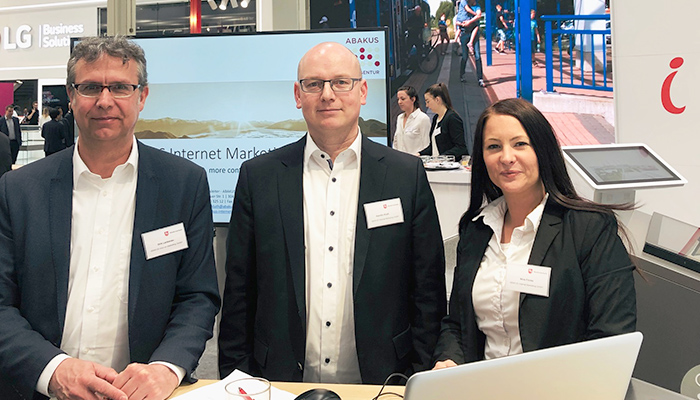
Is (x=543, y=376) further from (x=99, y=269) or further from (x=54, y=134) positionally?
(x=54, y=134)

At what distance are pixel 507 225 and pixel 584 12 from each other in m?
7.28

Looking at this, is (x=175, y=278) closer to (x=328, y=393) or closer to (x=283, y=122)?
(x=328, y=393)

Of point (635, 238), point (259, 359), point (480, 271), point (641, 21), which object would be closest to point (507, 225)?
point (480, 271)

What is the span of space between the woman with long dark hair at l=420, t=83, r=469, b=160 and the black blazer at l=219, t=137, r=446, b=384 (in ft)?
14.8

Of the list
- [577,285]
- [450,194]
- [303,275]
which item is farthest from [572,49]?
[303,275]

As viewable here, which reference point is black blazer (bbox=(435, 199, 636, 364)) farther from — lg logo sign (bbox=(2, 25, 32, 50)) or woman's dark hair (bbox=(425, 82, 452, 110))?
lg logo sign (bbox=(2, 25, 32, 50))

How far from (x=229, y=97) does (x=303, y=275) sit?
1455 mm

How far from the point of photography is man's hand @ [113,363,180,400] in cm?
143

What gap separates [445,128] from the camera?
21.3 ft

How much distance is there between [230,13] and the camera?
9430mm

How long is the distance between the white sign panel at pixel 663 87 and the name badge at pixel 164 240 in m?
2.57

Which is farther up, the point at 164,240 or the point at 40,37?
the point at 40,37

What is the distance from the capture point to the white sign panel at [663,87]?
9.77ft

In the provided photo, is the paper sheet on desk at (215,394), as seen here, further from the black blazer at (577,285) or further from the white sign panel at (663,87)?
the white sign panel at (663,87)
